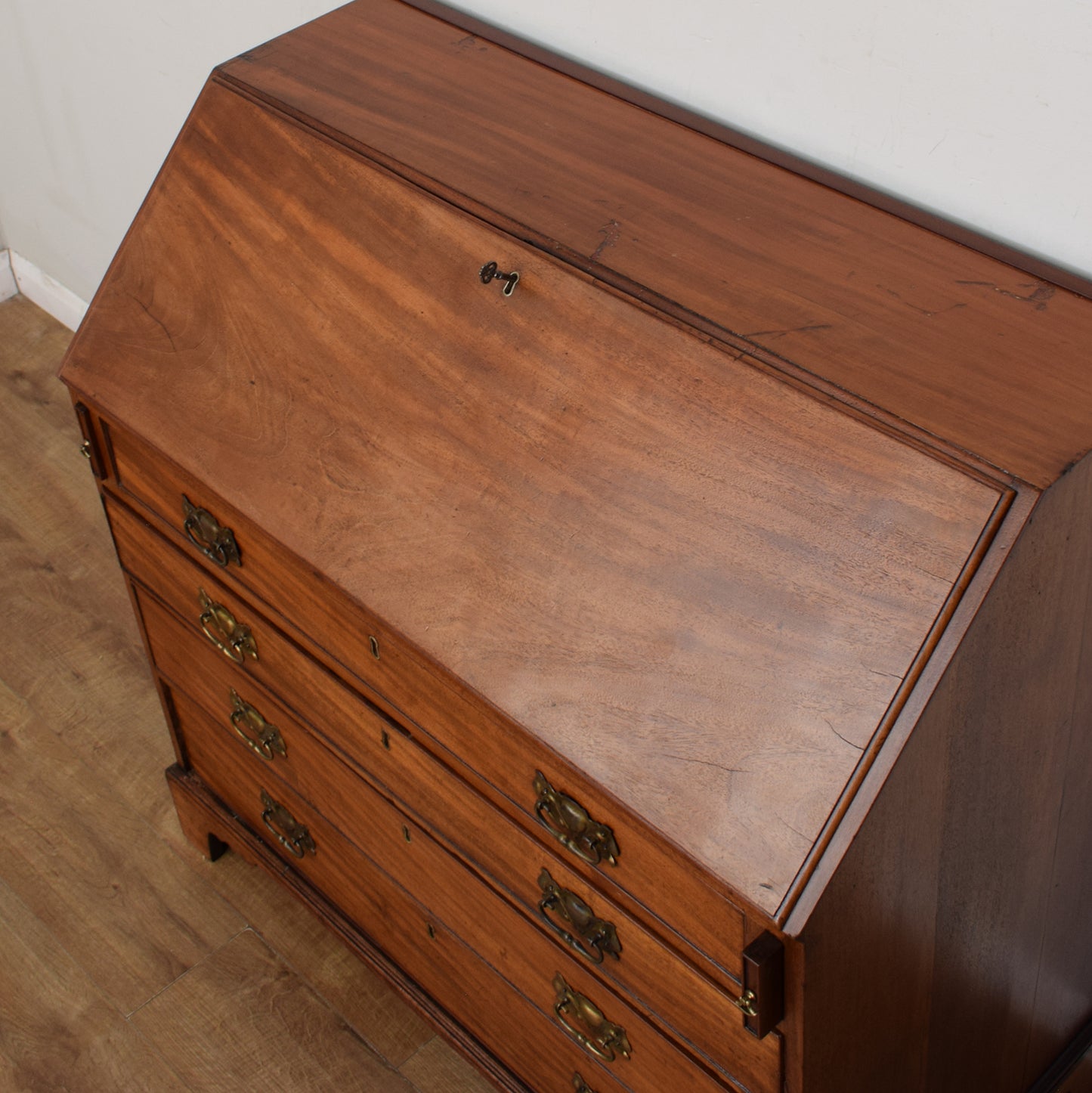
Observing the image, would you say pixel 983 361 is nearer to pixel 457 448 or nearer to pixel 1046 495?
pixel 1046 495

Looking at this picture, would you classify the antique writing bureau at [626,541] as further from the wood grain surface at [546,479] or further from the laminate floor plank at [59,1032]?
the laminate floor plank at [59,1032]

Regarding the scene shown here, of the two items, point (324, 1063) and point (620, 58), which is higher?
point (620, 58)

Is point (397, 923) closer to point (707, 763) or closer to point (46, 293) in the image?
point (707, 763)

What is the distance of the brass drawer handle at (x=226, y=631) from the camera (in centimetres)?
154

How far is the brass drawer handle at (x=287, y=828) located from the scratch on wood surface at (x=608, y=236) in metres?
0.89

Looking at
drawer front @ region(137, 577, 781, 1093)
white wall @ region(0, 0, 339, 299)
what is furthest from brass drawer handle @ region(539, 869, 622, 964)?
white wall @ region(0, 0, 339, 299)

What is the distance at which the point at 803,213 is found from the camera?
1.23m

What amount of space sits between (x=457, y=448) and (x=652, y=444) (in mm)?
189

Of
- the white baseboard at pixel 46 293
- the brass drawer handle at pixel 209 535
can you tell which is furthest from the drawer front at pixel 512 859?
the white baseboard at pixel 46 293

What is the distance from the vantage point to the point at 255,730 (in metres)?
1.66

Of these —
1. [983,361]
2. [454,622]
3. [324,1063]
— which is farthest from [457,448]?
[324,1063]

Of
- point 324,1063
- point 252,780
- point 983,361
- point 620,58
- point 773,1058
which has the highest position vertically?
point 620,58

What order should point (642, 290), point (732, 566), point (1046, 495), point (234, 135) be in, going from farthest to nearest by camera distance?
point (234, 135) → point (642, 290) → point (732, 566) → point (1046, 495)

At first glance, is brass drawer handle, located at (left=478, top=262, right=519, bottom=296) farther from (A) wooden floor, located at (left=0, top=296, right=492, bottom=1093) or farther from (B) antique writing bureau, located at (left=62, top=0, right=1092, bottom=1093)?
(A) wooden floor, located at (left=0, top=296, right=492, bottom=1093)
